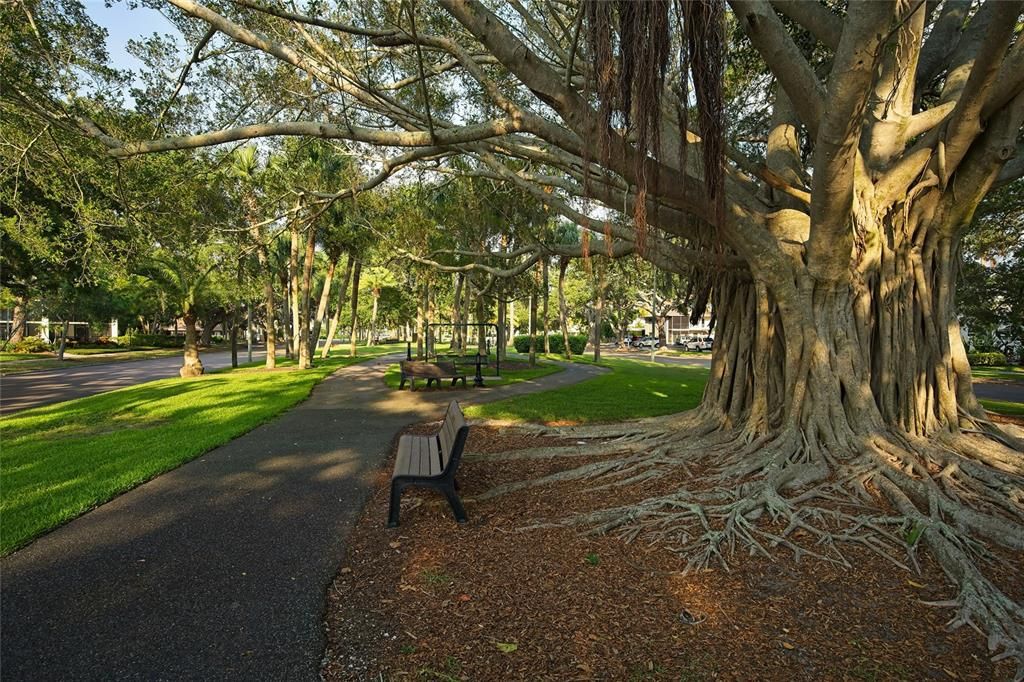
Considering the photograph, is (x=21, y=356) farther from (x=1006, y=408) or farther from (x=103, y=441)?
(x=1006, y=408)

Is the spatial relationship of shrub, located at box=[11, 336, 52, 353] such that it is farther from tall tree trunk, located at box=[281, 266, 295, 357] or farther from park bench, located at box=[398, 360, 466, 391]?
park bench, located at box=[398, 360, 466, 391]

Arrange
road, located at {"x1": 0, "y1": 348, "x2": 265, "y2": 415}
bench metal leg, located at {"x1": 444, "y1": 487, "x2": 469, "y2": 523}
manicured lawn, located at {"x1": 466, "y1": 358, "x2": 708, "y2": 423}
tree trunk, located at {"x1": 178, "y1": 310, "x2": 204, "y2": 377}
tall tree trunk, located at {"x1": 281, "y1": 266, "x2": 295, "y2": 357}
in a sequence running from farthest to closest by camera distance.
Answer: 1. tall tree trunk, located at {"x1": 281, "y1": 266, "x2": 295, "y2": 357}
2. tree trunk, located at {"x1": 178, "y1": 310, "x2": 204, "y2": 377}
3. road, located at {"x1": 0, "y1": 348, "x2": 265, "y2": 415}
4. manicured lawn, located at {"x1": 466, "y1": 358, "x2": 708, "y2": 423}
5. bench metal leg, located at {"x1": 444, "y1": 487, "x2": 469, "y2": 523}

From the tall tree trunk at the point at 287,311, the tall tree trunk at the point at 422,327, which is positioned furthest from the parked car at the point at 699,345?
the tall tree trunk at the point at 287,311

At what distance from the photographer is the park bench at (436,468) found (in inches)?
168

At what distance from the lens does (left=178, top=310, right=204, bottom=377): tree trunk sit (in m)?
19.1

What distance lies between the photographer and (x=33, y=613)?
301cm

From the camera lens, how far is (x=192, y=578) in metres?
3.45

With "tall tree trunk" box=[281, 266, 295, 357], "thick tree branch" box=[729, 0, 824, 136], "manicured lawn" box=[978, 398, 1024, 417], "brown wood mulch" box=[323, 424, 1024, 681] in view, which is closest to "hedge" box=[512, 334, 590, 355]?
"tall tree trunk" box=[281, 266, 295, 357]

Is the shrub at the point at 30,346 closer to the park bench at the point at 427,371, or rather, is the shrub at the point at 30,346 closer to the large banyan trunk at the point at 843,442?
the park bench at the point at 427,371

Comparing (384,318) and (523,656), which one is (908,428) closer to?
(523,656)

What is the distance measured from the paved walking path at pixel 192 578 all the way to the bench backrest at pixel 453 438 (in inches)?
32.4

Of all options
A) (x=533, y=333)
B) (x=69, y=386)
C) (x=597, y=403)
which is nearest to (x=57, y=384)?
(x=69, y=386)

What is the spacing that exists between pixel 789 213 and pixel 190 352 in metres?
20.3

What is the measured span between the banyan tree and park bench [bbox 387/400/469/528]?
1157mm
